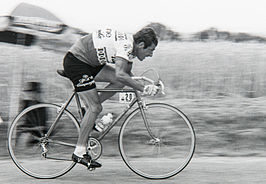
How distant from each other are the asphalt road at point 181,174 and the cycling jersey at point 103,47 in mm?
1207

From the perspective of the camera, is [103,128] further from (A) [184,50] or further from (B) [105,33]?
(A) [184,50]

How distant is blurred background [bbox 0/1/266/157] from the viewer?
653cm

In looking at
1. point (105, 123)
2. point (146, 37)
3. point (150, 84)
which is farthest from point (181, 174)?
point (146, 37)

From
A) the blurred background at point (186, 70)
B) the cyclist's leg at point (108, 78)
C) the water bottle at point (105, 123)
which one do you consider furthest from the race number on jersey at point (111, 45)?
the blurred background at point (186, 70)

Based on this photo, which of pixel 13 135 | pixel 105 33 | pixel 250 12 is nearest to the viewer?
pixel 105 33

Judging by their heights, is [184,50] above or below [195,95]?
above

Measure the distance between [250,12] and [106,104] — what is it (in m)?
2.16

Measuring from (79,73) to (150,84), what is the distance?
111cm

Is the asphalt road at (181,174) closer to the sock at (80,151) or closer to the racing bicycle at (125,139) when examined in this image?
the racing bicycle at (125,139)

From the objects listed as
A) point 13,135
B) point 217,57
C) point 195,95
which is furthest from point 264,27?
point 13,135

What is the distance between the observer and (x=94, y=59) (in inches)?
204

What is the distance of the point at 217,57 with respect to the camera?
6664 mm

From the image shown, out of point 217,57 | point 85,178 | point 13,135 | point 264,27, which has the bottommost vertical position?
point 85,178

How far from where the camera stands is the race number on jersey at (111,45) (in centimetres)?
500
